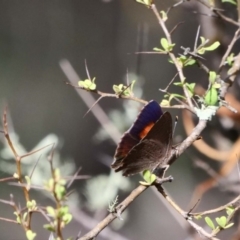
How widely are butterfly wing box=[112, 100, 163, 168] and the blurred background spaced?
0.77ft

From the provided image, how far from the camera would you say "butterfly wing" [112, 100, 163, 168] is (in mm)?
350

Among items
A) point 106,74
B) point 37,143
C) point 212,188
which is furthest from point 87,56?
point 212,188

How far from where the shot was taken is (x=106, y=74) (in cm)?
60

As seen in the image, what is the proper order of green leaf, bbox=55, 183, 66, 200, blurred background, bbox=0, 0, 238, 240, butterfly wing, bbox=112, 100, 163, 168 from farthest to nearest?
blurred background, bbox=0, 0, 238, 240, butterfly wing, bbox=112, 100, 163, 168, green leaf, bbox=55, 183, 66, 200

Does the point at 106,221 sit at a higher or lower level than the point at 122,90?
lower

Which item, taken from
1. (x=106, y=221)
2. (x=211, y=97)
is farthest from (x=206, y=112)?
(x=106, y=221)

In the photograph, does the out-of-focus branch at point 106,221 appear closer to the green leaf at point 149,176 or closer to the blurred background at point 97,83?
the green leaf at point 149,176

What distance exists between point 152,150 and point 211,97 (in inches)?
4.0

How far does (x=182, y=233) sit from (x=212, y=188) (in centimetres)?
11

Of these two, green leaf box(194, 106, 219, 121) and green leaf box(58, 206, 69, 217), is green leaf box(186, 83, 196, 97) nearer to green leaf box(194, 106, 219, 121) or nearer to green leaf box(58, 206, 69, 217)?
green leaf box(194, 106, 219, 121)

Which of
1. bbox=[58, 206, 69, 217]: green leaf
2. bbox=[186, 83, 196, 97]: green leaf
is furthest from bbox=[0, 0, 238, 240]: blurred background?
bbox=[58, 206, 69, 217]: green leaf

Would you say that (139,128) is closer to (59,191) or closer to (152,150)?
(152,150)

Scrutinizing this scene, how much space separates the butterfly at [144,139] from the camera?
1.11ft

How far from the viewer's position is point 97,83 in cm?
60
